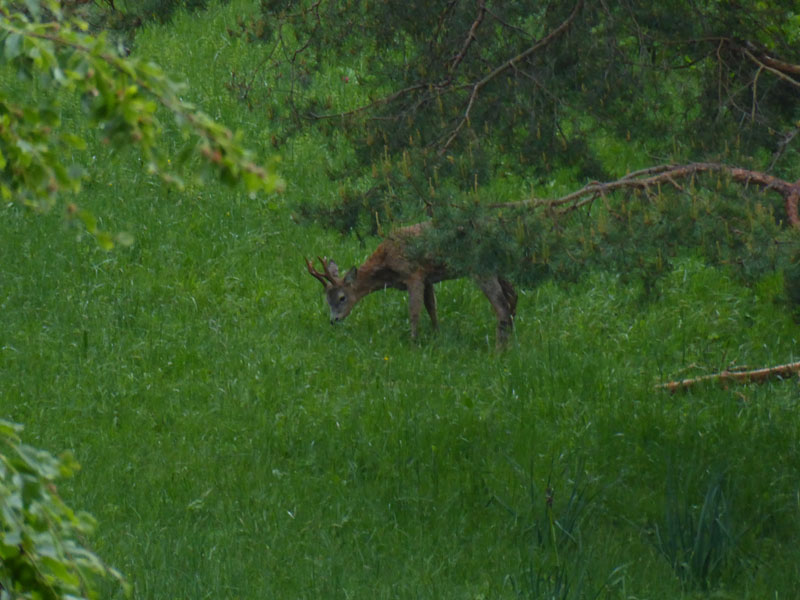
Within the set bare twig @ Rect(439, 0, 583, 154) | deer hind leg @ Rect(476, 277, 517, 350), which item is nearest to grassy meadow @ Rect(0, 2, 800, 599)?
deer hind leg @ Rect(476, 277, 517, 350)

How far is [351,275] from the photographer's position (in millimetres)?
11914

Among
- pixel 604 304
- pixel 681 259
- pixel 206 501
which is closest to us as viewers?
pixel 206 501

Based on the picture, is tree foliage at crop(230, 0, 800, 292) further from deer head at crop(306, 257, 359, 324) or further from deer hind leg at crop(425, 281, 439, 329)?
deer hind leg at crop(425, 281, 439, 329)

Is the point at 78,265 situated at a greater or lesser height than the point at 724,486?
lesser

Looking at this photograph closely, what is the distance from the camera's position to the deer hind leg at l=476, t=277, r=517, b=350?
454 inches

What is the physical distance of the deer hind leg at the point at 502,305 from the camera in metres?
11.5

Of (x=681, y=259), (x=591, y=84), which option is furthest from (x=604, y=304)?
(x=591, y=84)

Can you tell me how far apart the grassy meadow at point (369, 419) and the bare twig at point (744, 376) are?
0.11m

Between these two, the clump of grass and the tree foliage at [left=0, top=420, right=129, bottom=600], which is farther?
the clump of grass

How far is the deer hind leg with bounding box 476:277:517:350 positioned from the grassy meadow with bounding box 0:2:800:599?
20 centimetres

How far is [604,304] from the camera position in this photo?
41.9ft

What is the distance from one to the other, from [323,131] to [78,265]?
532cm

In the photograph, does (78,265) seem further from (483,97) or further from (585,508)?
(585,508)

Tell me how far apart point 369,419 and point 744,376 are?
2.91m
